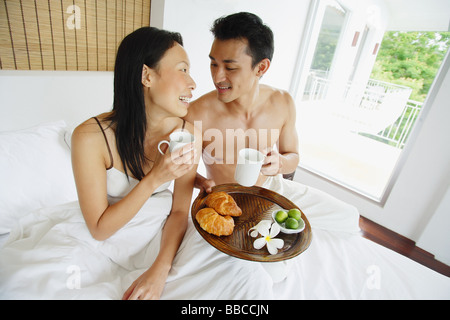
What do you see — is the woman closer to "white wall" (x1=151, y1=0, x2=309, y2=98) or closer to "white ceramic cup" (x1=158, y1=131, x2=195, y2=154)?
"white ceramic cup" (x1=158, y1=131, x2=195, y2=154)

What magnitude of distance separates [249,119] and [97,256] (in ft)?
4.20

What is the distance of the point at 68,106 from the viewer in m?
1.67

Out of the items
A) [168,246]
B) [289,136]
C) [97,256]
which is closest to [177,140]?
[168,246]

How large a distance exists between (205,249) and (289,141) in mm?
1202

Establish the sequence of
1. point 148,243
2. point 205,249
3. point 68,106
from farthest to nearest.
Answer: point 68,106, point 148,243, point 205,249

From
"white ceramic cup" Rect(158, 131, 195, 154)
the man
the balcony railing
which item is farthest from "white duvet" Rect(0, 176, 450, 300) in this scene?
the balcony railing

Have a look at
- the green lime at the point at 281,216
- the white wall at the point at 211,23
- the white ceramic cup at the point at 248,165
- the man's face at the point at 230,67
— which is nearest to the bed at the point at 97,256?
the green lime at the point at 281,216

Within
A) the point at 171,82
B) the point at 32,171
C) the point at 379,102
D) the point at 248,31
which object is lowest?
the point at 32,171

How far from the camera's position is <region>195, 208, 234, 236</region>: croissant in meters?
1.03

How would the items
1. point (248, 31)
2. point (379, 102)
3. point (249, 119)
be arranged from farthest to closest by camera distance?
point (379, 102) → point (249, 119) → point (248, 31)

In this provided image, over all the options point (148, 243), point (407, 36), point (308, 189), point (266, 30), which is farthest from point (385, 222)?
point (148, 243)

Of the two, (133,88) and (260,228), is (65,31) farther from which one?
(260,228)

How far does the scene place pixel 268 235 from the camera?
40.6 inches
